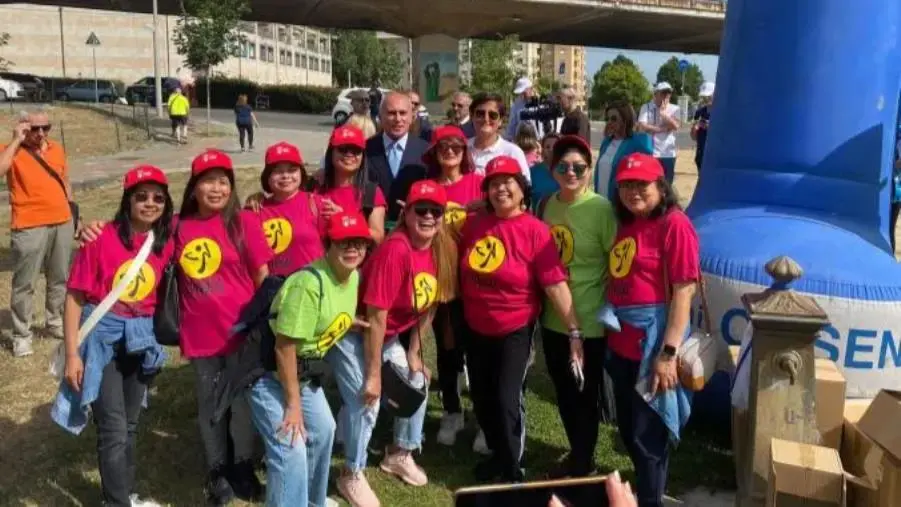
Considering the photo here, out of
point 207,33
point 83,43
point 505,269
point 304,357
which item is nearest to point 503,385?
point 505,269

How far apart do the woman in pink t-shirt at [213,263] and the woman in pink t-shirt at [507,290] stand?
995 mm

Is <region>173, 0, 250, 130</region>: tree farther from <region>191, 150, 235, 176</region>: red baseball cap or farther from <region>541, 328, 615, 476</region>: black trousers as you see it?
<region>541, 328, 615, 476</region>: black trousers

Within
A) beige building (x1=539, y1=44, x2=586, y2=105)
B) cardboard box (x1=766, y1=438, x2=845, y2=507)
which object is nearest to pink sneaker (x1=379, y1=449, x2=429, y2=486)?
cardboard box (x1=766, y1=438, x2=845, y2=507)

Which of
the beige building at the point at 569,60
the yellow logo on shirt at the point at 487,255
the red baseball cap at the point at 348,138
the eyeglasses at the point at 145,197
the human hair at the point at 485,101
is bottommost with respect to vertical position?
the yellow logo on shirt at the point at 487,255

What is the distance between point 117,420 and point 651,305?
241 cm

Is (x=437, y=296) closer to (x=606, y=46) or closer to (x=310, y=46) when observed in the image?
(x=606, y=46)

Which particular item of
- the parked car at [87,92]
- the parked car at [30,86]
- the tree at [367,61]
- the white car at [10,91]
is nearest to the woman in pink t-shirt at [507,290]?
the parked car at [30,86]

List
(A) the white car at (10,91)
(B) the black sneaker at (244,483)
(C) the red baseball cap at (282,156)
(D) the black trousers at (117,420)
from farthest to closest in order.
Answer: (A) the white car at (10,91) → (B) the black sneaker at (244,483) → (C) the red baseball cap at (282,156) → (D) the black trousers at (117,420)

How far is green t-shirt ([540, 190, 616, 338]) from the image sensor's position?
12.6 feet

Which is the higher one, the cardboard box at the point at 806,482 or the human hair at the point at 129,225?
the human hair at the point at 129,225

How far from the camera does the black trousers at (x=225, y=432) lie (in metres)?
3.91

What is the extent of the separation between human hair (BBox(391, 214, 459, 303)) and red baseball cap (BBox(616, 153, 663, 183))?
906mm

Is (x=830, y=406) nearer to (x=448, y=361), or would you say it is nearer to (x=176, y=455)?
(x=448, y=361)

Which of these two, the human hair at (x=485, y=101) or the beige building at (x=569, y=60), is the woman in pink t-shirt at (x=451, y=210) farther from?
the beige building at (x=569, y=60)
